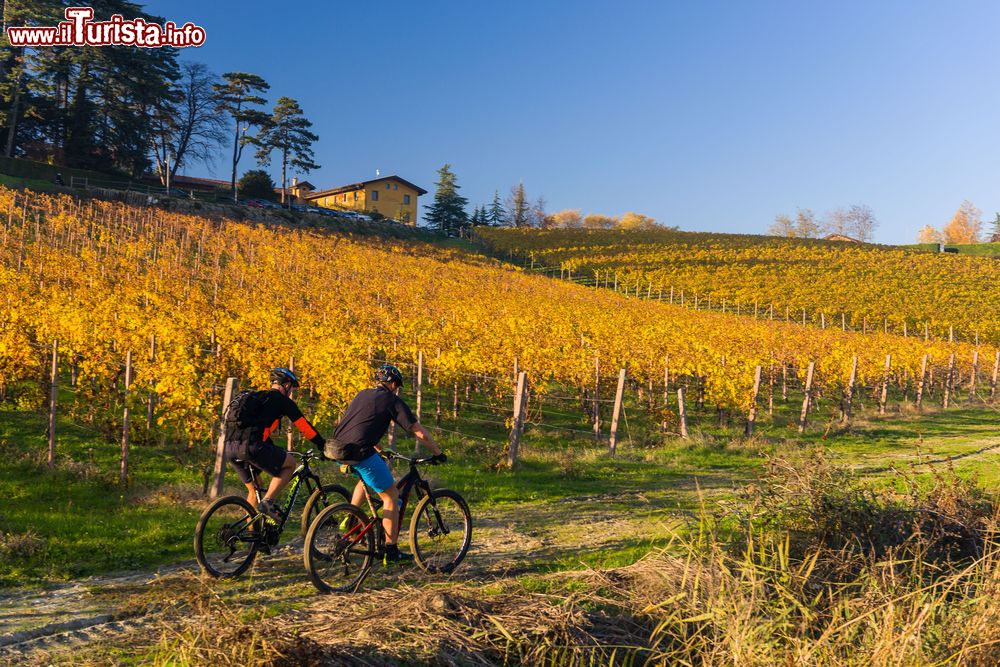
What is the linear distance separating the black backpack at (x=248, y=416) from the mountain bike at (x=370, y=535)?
1005mm

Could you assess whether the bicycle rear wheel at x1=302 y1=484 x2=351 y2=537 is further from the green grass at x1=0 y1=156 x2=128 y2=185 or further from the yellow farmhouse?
the yellow farmhouse

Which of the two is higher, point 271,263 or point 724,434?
point 271,263

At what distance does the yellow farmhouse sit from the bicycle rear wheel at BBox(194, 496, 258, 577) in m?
68.4

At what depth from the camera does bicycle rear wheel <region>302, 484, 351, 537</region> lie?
20.0 ft

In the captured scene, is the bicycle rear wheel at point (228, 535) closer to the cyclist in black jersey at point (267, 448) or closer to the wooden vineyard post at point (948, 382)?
the cyclist in black jersey at point (267, 448)

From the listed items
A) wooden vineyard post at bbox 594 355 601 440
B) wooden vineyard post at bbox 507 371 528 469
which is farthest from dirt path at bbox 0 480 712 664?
wooden vineyard post at bbox 594 355 601 440

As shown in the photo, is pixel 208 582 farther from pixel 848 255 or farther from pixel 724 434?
pixel 848 255

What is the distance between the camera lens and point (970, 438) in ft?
56.6

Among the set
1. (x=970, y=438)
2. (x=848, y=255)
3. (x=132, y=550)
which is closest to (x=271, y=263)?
(x=132, y=550)

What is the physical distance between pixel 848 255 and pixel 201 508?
3020 inches

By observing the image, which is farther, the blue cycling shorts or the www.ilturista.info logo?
the www.ilturista.info logo

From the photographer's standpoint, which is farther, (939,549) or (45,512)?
(45,512)

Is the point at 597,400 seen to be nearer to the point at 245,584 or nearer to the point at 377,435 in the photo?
the point at 377,435

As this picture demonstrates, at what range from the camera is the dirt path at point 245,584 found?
4.77 m
